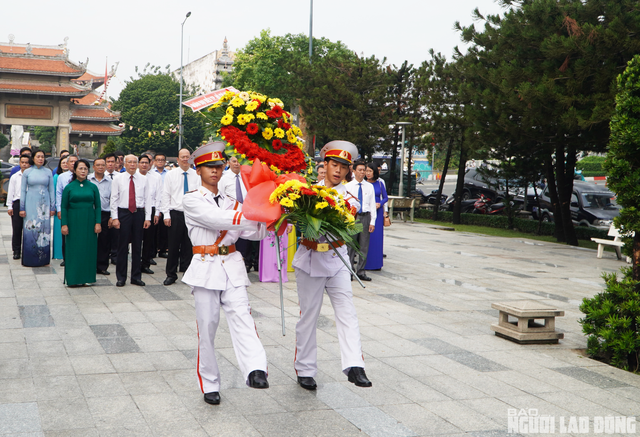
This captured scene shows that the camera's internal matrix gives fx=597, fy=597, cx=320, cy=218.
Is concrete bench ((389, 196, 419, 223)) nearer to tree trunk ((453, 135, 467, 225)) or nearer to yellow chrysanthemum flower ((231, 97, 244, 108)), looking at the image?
tree trunk ((453, 135, 467, 225))

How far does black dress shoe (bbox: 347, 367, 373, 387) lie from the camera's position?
3.98 meters

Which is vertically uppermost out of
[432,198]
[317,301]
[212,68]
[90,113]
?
[212,68]

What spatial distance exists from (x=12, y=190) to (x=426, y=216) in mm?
17030

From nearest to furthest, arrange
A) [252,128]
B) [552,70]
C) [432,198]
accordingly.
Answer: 1. [252,128]
2. [552,70]
3. [432,198]

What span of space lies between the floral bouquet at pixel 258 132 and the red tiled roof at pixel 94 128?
45.1 meters

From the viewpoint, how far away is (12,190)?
10141 millimetres

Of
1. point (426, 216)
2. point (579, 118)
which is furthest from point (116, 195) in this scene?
point (426, 216)

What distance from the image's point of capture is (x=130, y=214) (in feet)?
27.5

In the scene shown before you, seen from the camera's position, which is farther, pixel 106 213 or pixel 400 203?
pixel 400 203

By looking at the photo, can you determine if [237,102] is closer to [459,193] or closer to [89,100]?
[459,193]

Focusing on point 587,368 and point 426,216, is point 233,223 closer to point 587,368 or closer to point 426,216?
point 587,368

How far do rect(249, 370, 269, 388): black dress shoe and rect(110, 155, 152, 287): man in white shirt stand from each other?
4787 mm

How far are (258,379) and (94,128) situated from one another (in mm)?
46827

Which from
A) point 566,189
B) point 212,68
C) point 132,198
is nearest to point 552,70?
point 566,189
